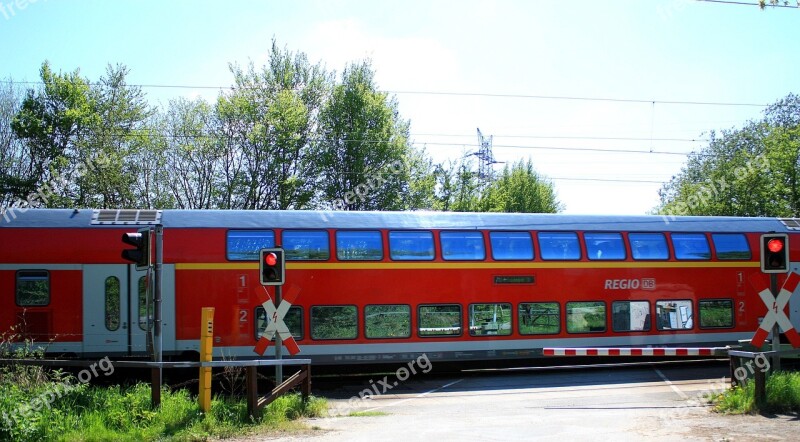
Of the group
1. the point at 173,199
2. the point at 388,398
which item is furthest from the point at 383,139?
the point at 388,398

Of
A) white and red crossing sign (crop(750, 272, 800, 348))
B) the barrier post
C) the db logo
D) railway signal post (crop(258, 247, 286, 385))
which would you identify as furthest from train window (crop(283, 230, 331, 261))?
white and red crossing sign (crop(750, 272, 800, 348))

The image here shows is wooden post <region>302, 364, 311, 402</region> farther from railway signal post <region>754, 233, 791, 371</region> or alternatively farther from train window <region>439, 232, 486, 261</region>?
railway signal post <region>754, 233, 791, 371</region>

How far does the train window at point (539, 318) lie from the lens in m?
17.0

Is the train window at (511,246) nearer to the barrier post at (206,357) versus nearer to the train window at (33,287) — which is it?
the barrier post at (206,357)

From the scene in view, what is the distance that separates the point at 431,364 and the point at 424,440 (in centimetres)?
805

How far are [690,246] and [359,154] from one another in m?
20.5

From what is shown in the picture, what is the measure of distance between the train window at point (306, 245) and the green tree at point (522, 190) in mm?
30760

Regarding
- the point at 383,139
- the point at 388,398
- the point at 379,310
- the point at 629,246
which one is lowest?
the point at 388,398

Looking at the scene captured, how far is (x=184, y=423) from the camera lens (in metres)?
9.75

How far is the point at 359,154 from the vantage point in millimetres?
36062

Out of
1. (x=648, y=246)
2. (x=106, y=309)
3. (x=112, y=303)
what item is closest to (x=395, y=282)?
(x=112, y=303)

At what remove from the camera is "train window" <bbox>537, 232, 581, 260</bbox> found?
17266mm

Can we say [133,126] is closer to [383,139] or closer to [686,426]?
[383,139]

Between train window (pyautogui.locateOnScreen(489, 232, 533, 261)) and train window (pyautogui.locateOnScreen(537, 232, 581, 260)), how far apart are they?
1.16 ft
